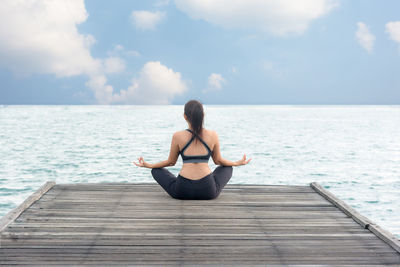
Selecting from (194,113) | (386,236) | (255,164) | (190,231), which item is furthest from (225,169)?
(255,164)

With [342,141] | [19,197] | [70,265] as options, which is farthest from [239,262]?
[342,141]

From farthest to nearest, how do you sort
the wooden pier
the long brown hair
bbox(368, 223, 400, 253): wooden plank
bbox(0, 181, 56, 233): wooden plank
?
the long brown hair, bbox(0, 181, 56, 233): wooden plank, bbox(368, 223, 400, 253): wooden plank, the wooden pier

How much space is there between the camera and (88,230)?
4.00 m

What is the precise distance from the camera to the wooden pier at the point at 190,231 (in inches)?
132

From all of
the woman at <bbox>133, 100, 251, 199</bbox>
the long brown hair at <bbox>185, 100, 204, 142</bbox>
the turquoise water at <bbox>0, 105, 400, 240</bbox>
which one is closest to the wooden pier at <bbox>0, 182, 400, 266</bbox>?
the woman at <bbox>133, 100, 251, 199</bbox>

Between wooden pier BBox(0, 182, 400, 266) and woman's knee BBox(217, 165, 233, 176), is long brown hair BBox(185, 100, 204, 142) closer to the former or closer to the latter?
woman's knee BBox(217, 165, 233, 176)

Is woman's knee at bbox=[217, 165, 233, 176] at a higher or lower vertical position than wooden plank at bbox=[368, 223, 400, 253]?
higher

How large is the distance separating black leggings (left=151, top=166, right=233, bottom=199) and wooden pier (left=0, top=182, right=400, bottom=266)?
0.31ft

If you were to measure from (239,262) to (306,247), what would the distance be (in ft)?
2.32

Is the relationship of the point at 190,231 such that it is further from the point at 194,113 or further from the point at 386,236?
the point at 386,236

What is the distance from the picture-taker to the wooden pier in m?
3.37

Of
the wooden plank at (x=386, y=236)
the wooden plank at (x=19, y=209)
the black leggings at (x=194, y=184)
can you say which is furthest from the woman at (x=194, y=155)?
the wooden plank at (x=386, y=236)

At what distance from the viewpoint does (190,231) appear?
13.0 ft

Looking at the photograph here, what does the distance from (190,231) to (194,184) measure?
39.6 inches
